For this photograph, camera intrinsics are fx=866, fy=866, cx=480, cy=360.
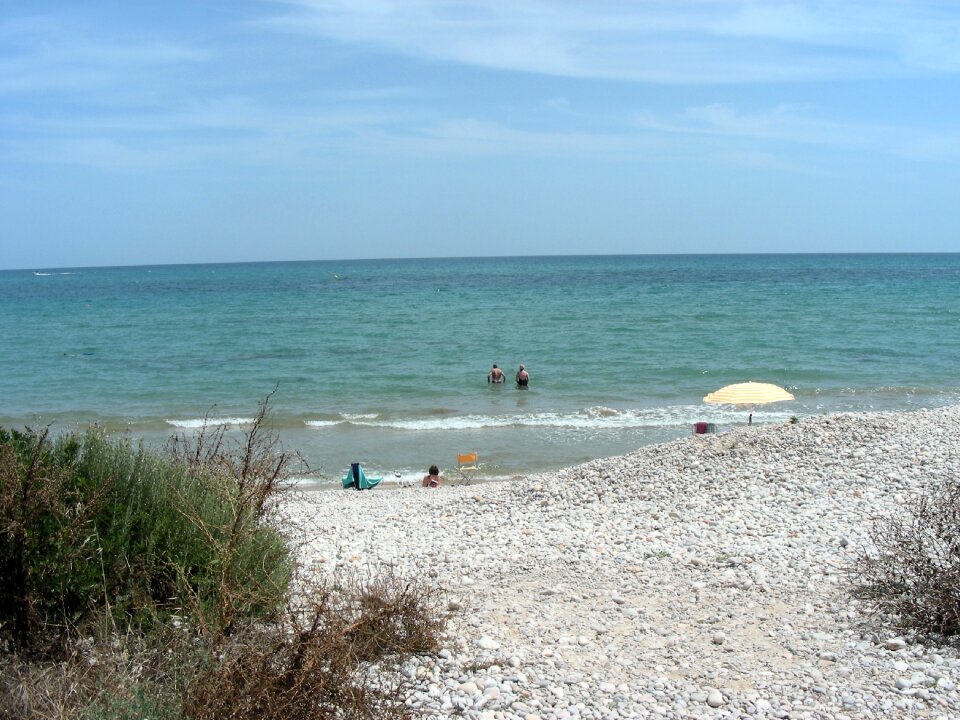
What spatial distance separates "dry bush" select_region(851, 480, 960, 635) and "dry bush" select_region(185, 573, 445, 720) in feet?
11.9

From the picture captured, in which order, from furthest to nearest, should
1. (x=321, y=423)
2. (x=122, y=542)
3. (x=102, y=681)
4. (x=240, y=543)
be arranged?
(x=321, y=423) < (x=122, y=542) < (x=240, y=543) < (x=102, y=681)

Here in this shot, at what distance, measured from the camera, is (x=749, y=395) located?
54.6 feet

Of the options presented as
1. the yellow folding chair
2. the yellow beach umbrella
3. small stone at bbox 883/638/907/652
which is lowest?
the yellow folding chair

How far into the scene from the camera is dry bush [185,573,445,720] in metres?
4.27

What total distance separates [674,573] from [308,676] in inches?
170

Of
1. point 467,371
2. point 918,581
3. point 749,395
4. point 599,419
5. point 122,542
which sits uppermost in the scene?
point 122,542

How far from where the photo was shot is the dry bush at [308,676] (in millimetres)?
4273

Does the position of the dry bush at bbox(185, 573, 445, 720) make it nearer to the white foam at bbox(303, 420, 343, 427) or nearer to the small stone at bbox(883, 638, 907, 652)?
the small stone at bbox(883, 638, 907, 652)

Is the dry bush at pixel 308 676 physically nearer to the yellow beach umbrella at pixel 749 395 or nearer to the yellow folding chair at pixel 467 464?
the yellow folding chair at pixel 467 464

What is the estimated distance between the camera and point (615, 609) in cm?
690

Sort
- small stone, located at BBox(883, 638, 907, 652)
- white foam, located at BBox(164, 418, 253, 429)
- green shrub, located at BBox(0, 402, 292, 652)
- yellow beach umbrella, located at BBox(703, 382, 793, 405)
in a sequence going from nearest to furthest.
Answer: green shrub, located at BBox(0, 402, 292, 652) < small stone, located at BBox(883, 638, 907, 652) < yellow beach umbrella, located at BBox(703, 382, 793, 405) < white foam, located at BBox(164, 418, 253, 429)

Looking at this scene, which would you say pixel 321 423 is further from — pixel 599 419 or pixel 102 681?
pixel 102 681

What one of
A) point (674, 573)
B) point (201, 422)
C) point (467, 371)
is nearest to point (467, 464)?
point (201, 422)

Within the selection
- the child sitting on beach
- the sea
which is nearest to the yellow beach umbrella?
the sea
